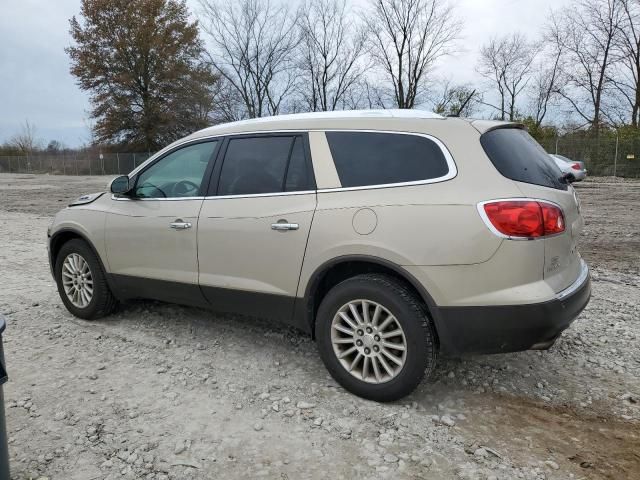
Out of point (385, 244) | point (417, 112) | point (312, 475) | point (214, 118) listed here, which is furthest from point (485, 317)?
point (214, 118)

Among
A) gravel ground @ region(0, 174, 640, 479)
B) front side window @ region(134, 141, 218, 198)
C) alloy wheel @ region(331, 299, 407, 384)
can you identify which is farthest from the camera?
front side window @ region(134, 141, 218, 198)

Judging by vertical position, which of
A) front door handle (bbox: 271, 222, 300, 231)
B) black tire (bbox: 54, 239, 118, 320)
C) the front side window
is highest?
the front side window

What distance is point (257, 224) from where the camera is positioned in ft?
11.6

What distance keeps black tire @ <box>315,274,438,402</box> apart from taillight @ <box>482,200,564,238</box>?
0.66m

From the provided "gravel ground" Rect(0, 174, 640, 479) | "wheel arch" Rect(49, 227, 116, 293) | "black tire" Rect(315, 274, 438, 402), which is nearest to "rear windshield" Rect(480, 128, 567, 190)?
"black tire" Rect(315, 274, 438, 402)

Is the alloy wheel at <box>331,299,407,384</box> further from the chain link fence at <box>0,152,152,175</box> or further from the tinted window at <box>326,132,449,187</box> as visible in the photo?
the chain link fence at <box>0,152,152,175</box>

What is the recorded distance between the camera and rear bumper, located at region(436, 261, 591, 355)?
279 cm

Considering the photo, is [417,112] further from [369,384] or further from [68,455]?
[68,455]

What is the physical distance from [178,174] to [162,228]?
47 centimetres

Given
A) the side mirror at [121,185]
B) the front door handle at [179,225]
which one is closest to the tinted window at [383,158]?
the front door handle at [179,225]

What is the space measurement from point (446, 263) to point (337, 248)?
2.22 feet

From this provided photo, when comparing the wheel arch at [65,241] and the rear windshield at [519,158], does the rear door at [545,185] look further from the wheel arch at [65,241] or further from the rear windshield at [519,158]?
the wheel arch at [65,241]

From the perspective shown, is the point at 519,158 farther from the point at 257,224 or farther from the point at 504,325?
the point at 257,224

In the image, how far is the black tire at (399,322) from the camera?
9.78ft
